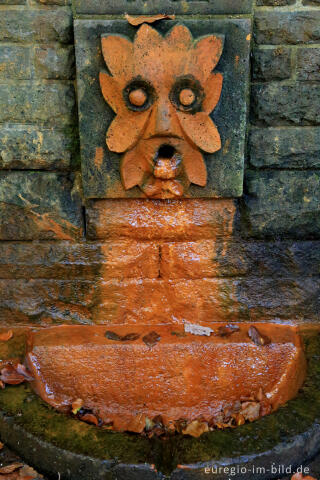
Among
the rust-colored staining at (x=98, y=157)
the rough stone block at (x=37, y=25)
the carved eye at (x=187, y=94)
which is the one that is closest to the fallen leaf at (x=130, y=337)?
the rust-colored staining at (x=98, y=157)

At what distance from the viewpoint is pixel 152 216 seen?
7.06ft

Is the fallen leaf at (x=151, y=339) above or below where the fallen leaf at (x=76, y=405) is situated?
above

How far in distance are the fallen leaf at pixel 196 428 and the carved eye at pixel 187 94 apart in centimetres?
141

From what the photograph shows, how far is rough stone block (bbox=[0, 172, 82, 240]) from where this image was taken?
2.09m

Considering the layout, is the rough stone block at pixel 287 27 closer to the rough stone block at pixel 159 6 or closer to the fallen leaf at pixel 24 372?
the rough stone block at pixel 159 6

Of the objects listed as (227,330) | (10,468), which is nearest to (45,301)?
(10,468)

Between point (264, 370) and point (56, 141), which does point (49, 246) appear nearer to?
point (56, 141)

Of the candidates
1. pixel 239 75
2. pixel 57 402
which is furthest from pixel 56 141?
pixel 57 402

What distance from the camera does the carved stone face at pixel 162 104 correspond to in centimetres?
179

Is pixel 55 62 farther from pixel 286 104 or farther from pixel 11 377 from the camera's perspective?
pixel 11 377

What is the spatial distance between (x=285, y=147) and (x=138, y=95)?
73 cm

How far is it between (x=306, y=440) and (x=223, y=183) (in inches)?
44.0

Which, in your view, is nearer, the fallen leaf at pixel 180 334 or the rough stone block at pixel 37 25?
the rough stone block at pixel 37 25

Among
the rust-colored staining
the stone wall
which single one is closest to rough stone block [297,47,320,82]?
the stone wall
